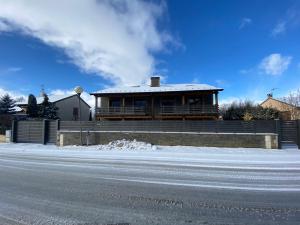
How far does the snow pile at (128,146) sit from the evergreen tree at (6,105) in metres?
32.7

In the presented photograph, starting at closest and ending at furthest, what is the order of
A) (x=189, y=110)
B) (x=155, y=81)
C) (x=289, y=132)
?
1. (x=289, y=132)
2. (x=189, y=110)
3. (x=155, y=81)

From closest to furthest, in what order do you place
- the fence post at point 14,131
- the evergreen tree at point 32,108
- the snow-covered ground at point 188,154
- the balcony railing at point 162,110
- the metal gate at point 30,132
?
the snow-covered ground at point 188,154 → the metal gate at point 30,132 → the fence post at point 14,131 → the balcony railing at point 162,110 → the evergreen tree at point 32,108

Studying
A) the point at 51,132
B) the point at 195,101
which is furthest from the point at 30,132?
the point at 195,101

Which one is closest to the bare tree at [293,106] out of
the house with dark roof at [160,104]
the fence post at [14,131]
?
the house with dark roof at [160,104]

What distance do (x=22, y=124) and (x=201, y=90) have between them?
62.2 ft

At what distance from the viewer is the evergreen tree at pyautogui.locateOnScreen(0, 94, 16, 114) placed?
147 ft

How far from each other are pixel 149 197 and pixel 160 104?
27394mm

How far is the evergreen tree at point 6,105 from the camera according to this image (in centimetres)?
4481

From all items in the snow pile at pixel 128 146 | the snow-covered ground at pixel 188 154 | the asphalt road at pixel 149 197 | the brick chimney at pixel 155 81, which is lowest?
the asphalt road at pixel 149 197

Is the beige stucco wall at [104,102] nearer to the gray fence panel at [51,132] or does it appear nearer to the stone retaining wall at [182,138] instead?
the gray fence panel at [51,132]

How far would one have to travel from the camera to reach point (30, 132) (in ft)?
79.2

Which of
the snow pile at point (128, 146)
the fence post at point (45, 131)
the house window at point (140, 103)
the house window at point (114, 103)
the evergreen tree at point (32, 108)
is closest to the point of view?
the snow pile at point (128, 146)

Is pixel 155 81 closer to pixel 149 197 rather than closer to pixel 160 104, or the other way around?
pixel 160 104

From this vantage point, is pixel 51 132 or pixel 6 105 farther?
pixel 6 105
